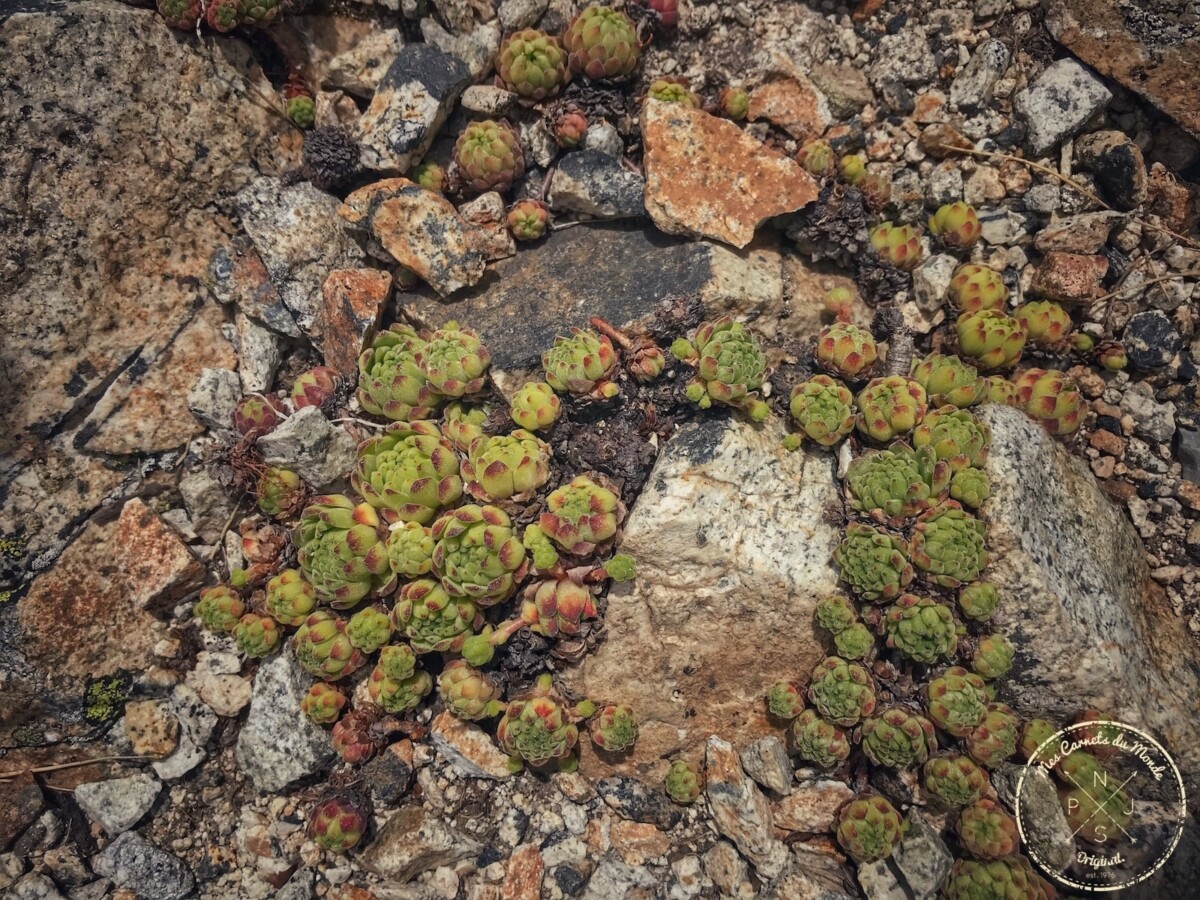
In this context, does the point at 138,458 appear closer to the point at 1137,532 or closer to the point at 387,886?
the point at 387,886

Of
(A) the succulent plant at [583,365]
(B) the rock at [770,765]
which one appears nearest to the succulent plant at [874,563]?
(B) the rock at [770,765]

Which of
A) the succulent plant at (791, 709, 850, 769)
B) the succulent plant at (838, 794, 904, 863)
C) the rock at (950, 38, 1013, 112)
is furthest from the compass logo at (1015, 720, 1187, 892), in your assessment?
the rock at (950, 38, 1013, 112)

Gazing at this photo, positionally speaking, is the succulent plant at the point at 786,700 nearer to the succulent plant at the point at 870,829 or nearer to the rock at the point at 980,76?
the succulent plant at the point at 870,829

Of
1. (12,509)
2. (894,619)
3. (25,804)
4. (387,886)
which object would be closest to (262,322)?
(12,509)

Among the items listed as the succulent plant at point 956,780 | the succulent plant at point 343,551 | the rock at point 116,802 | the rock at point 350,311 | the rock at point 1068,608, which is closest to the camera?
the succulent plant at point 956,780

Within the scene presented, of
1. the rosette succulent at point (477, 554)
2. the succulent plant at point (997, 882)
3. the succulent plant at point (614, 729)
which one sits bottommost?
the succulent plant at point (997, 882)

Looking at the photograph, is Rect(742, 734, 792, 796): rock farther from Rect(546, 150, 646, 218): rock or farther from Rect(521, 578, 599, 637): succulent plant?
Rect(546, 150, 646, 218): rock
